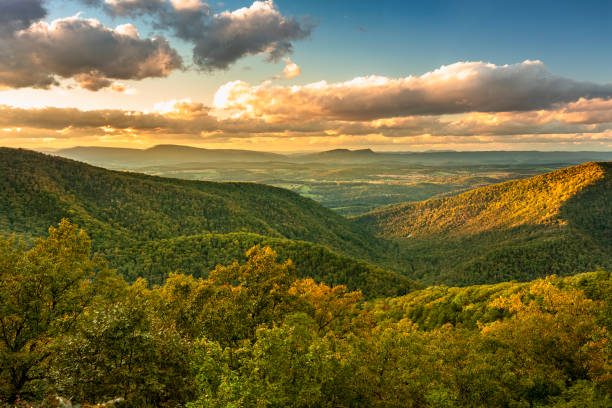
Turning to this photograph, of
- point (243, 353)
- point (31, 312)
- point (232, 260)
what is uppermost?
point (31, 312)

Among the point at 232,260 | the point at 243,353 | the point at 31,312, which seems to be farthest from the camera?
the point at 232,260

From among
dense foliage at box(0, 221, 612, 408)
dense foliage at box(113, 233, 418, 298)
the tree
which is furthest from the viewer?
dense foliage at box(113, 233, 418, 298)

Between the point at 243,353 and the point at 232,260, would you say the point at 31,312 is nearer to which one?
the point at 243,353

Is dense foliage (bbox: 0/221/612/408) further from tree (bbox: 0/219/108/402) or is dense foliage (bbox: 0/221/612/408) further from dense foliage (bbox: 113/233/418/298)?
dense foliage (bbox: 113/233/418/298)

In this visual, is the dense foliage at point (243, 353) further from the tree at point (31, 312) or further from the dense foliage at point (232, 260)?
the dense foliage at point (232, 260)

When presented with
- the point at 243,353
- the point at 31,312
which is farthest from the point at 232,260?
the point at 243,353

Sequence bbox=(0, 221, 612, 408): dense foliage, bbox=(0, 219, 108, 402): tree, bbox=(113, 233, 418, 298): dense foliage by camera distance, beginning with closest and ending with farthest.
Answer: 1. bbox=(0, 221, 612, 408): dense foliage
2. bbox=(0, 219, 108, 402): tree
3. bbox=(113, 233, 418, 298): dense foliage

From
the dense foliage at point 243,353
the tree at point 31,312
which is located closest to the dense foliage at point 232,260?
the dense foliage at point 243,353

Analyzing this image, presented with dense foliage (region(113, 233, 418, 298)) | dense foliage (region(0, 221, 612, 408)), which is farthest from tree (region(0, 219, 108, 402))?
dense foliage (region(113, 233, 418, 298))
